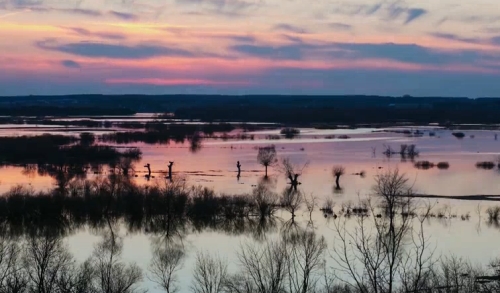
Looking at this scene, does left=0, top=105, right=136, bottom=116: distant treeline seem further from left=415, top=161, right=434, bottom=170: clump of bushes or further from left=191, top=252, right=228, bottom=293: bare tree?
left=191, top=252, right=228, bottom=293: bare tree

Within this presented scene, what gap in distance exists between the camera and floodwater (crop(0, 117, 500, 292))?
61.5 feet

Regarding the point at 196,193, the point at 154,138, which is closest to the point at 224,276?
the point at 196,193

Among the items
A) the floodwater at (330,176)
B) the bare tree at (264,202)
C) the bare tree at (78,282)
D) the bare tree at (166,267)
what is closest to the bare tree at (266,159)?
the floodwater at (330,176)

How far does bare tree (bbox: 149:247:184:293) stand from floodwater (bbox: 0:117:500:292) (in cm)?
21

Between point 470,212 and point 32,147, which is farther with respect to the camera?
point 32,147

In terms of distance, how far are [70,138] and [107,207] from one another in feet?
88.7

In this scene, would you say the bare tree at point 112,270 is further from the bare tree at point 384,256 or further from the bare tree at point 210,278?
the bare tree at point 384,256

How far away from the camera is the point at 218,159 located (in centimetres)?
3819

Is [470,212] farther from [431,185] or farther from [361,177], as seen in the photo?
[361,177]

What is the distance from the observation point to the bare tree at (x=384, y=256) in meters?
6.68

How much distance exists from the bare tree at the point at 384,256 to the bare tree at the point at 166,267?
128 inches

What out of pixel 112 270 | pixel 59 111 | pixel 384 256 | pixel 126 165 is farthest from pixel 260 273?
pixel 59 111

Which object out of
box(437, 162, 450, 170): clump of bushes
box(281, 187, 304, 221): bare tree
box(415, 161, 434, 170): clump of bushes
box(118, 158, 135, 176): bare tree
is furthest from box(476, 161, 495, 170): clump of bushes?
box(118, 158, 135, 176): bare tree

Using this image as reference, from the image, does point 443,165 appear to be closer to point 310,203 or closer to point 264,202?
point 310,203
